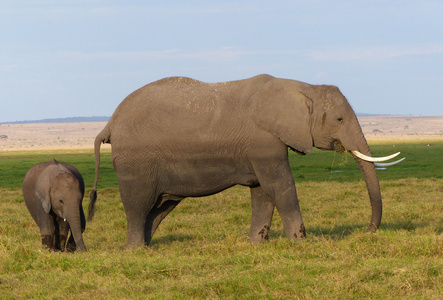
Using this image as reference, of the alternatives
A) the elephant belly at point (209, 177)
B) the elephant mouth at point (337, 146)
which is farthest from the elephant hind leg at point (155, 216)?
the elephant mouth at point (337, 146)

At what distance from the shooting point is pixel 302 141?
8.92 metres

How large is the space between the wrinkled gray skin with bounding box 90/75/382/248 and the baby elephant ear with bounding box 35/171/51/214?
1281 mm

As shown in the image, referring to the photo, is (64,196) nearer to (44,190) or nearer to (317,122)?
(44,190)

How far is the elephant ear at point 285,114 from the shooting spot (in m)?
8.91

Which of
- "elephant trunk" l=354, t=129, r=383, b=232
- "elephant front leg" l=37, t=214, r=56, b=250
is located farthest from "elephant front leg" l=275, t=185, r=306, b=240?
"elephant front leg" l=37, t=214, r=56, b=250

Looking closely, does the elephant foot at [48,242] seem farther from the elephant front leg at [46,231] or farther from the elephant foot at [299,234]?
the elephant foot at [299,234]

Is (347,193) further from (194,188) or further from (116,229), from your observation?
(194,188)

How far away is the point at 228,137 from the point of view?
354 inches

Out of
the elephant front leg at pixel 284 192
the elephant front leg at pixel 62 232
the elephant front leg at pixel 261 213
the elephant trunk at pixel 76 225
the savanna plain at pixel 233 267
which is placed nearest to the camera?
the savanna plain at pixel 233 267

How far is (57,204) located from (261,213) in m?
3.16

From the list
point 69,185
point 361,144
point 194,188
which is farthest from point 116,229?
point 361,144

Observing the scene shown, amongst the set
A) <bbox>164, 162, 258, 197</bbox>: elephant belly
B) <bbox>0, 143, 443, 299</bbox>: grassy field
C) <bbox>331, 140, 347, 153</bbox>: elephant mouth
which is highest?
<bbox>331, 140, 347, 153</bbox>: elephant mouth

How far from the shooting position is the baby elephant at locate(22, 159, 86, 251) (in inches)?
372

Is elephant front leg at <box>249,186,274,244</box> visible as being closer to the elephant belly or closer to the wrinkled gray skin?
the wrinkled gray skin
